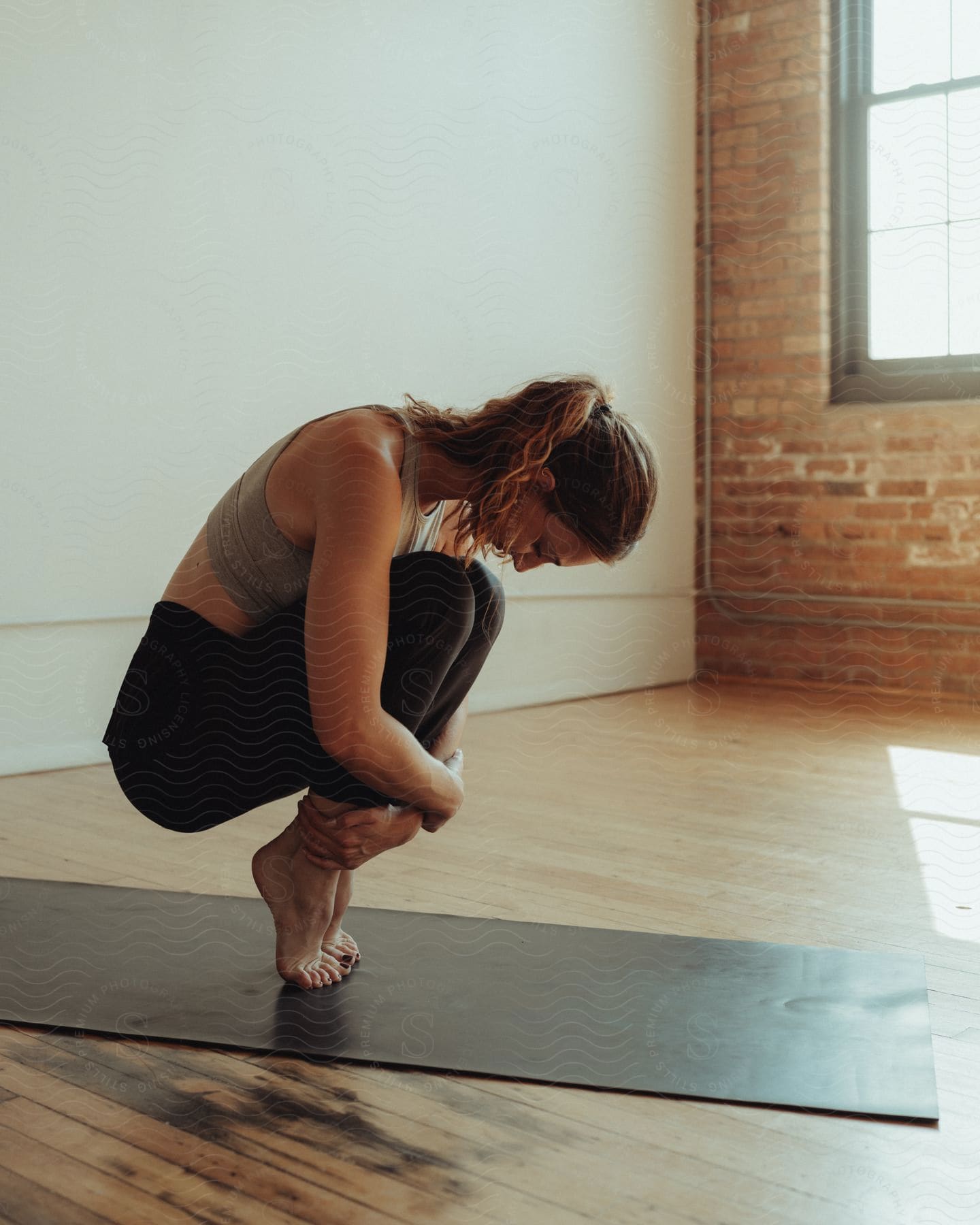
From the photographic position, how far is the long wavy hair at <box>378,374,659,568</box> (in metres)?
1.22

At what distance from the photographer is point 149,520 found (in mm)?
2701

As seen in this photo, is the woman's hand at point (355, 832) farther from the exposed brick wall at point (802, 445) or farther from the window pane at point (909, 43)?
the window pane at point (909, 43)

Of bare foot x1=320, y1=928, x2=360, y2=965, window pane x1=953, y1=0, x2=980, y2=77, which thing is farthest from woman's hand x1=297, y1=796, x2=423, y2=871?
window pane x1=953, y1=0, x2=980, y2=77

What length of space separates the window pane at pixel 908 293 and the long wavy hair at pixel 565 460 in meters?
2.39

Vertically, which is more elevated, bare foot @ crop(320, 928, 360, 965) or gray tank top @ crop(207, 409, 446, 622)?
gray tank top @ crop(207, 409, 446, 622)

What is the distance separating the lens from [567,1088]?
1137mm

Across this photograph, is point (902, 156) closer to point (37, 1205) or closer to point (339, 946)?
point (339, 946)

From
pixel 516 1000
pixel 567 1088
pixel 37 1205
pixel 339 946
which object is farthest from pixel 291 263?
pixel 37 1205

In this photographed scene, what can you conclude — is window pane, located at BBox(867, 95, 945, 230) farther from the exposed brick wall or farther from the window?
the exposed brick wall

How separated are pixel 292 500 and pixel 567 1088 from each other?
2.00ft

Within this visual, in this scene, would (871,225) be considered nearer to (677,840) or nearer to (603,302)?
(603,302)

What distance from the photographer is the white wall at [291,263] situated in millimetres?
2523

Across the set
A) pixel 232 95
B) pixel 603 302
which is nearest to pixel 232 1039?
pixel 232 95

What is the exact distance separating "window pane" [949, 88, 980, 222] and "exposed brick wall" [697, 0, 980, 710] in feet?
1.17
